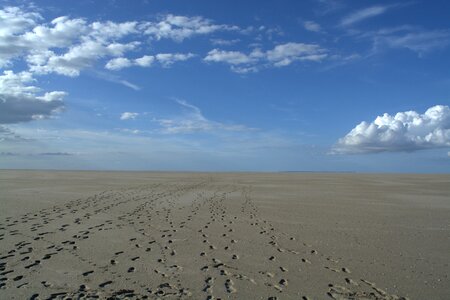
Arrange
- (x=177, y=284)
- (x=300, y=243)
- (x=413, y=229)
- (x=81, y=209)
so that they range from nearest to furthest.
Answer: (x=177, y=284)
(x=300, y=243)
(x=413, y=229)
(x=81, y=209)

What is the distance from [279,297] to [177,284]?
231 centimetres

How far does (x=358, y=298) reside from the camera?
7.23 meters

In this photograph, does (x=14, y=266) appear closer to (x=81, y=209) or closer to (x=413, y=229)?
(x=81, y=209)

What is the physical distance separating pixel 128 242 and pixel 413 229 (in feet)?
36.2

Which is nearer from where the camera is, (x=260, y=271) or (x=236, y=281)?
(x=236, y=281)

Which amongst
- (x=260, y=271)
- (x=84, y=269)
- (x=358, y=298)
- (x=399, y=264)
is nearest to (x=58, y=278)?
(x=84, y=269)

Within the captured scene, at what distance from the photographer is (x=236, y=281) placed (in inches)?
320

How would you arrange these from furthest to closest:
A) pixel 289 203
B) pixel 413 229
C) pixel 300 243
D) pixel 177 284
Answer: pixel 289 203 < pixel 413 229 < pixel 300 243 < pixel 177 284

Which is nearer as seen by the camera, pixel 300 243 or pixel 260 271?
pixel 260 271

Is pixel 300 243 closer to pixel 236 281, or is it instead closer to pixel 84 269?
pixel 236 281

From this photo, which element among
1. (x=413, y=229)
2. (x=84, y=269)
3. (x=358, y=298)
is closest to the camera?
(x=358, y=298)

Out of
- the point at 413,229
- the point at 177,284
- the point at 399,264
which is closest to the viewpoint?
the point at 177,284

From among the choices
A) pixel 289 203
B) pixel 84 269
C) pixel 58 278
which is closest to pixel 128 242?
pixel 84 269

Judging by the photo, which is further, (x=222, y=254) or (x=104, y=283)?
(x=222, y=254)
